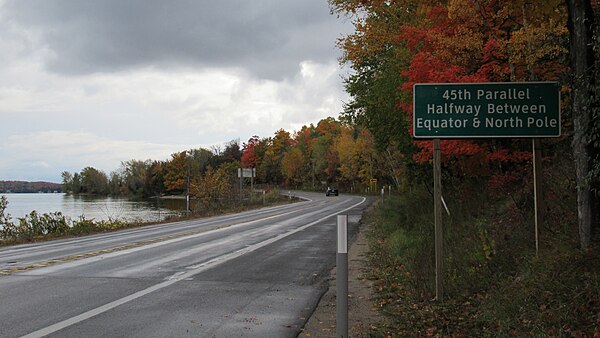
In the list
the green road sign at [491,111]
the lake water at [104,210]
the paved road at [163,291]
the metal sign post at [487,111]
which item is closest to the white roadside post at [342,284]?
the paved road at [163,291]

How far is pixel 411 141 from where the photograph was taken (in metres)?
16.9

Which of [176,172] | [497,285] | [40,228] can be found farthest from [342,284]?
[176,172]

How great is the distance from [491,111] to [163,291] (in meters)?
5.62

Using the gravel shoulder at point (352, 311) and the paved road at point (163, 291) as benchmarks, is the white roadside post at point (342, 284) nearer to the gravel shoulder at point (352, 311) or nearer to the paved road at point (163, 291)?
the gravel shoulder at point (352, 311)

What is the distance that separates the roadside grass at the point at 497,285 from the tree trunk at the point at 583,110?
448 millimetres

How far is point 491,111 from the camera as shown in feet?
21.8

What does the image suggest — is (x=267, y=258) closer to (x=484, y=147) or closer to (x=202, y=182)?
Answer: (x=484, y=147)

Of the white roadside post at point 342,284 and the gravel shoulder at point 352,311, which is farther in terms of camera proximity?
the gravel shoulder at point 352,311

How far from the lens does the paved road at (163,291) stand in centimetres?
585

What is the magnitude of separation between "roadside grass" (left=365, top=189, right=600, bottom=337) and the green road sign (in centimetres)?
167

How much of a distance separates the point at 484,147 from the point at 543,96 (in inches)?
195

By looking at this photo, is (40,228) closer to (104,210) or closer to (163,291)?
(163,291)

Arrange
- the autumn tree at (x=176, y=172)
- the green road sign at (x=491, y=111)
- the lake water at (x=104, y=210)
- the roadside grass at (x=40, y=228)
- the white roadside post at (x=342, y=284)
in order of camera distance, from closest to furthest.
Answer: the white roadside post at (x=342, y=284) → the green road sign at (x=491, y=111) → the roadside grass at (x=40, y=228) → the lake water at (x=104, y=210) → the autumn tree at (x=176, y=172)

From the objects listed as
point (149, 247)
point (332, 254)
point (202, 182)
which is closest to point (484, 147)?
point (332, 254)
